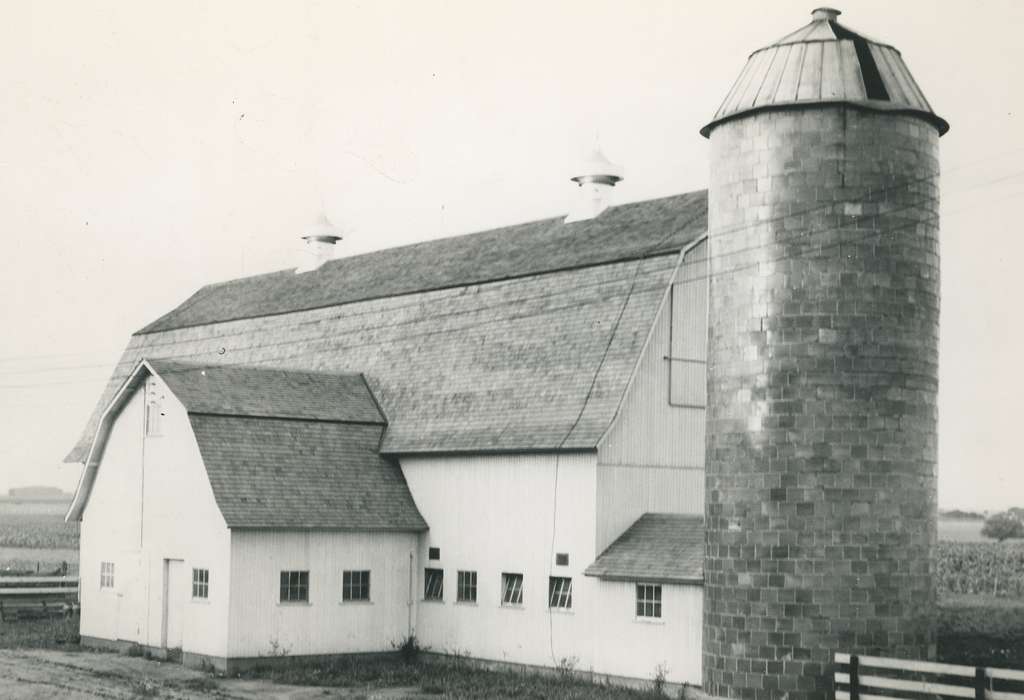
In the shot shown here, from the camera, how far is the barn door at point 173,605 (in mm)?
28266

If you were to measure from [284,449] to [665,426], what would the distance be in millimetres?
8319

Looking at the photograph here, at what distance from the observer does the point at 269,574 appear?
1081 inches

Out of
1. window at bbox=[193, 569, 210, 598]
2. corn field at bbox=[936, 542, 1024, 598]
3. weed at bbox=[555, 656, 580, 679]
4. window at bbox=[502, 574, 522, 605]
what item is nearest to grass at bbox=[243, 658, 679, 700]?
weed at bbox=[555, 656, 580, 679]

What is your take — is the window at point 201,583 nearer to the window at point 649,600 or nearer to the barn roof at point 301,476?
the barn roof at point 301,476

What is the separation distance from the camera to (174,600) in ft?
93.9

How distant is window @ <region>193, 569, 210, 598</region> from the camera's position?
27641mm

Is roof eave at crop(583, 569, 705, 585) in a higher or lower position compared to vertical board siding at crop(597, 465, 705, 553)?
lower

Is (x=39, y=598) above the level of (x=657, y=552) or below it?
below

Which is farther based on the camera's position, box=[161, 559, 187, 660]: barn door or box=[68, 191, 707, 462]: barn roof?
box=[161, 559, 187, 660]: barn door

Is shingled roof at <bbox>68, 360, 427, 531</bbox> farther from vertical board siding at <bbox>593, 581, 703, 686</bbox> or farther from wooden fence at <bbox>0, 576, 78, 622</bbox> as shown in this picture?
vertical board siding at <bbox>593, 581, 703, 686</bbox>

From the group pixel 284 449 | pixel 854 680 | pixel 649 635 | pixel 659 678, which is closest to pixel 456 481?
pixel 284 449

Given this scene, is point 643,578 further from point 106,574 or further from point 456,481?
point 106,574

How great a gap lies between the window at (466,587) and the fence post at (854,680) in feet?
32.2

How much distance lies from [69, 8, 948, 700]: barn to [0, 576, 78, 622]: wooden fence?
593 cm
